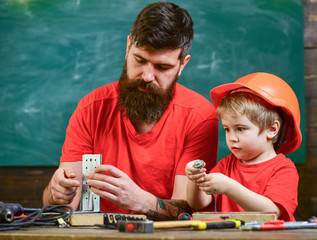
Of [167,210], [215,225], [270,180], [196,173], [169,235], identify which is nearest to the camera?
[169,235]

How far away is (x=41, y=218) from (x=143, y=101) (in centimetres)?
85

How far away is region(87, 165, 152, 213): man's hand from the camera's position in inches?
48.3

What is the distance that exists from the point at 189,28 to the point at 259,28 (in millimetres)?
568

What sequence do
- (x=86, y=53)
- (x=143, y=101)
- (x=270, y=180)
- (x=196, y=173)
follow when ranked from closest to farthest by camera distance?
(x=196, y=173)
(x=270, y=180)
(x=143, y=101)
(x=86, y=53)

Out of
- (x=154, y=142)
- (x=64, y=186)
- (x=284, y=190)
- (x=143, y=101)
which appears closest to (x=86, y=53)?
(x=143, y=101)

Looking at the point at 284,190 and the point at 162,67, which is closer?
the point at 284,190

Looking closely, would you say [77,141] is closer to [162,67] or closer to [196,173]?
[162,67]

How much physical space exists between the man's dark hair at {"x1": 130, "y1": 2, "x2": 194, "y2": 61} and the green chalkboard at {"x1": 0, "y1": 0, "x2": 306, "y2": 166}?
16.6 inches

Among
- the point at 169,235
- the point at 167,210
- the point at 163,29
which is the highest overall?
the point at 163,29

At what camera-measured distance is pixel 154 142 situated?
176 cm

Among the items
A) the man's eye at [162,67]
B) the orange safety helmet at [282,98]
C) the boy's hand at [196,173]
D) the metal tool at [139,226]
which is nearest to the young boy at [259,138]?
the orange safety helmet at [282,98]

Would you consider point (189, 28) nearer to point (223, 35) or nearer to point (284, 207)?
point (223, 35)

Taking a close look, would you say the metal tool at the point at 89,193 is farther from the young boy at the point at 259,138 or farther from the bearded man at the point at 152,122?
the bearded man at the point at 152,122

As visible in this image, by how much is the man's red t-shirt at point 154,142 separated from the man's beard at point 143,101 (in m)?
0.03
